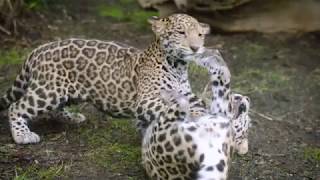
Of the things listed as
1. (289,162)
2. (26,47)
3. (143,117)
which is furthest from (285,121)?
(26,47)

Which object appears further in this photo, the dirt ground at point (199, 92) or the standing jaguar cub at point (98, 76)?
the standing jaguar cub at point (98, 76)

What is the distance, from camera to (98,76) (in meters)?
6.44

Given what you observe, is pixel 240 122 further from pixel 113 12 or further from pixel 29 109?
pixel 113 12

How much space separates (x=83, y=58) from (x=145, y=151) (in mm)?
1324

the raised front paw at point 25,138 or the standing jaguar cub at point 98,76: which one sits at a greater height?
the standing jaguar cub at point 98,76

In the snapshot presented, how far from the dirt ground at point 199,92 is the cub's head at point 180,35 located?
938 millimetres

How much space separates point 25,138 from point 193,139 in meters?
2.02

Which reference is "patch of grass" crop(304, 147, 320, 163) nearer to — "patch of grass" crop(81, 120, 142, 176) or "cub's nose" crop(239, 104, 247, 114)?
"cub's nose" crop(239, 104, 247, 114)

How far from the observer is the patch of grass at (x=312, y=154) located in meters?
6.30

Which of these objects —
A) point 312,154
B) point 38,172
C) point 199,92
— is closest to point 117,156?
point 38,172

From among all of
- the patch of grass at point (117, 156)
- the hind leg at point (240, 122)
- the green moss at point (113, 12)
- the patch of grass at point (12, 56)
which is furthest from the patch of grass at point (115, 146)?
the green moss at point (113, 12)

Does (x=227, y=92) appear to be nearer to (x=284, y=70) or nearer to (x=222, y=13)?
(x=284, y=70)

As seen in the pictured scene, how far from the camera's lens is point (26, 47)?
9227mm

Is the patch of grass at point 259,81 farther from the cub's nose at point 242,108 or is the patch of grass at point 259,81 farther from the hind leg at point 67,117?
the hind leg at point 67,117
